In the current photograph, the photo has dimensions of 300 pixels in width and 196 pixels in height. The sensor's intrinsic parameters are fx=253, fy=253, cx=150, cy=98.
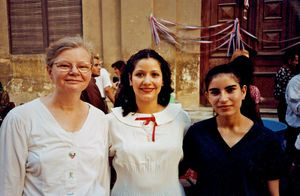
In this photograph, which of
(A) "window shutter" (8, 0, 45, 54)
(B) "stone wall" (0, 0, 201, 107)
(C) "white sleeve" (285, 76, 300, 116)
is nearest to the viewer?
(C) "white sleeve" (285, 76, 300, 116)

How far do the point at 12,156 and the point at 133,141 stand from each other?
29.3 inches

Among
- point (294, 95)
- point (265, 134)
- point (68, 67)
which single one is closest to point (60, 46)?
point (68, 67)

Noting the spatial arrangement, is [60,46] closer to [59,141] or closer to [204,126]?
[59,141]

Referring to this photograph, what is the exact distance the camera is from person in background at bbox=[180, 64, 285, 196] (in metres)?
1.61

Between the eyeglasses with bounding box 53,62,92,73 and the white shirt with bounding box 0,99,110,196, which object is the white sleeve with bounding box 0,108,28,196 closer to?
the white shirt with bounding box 0,99,110,196

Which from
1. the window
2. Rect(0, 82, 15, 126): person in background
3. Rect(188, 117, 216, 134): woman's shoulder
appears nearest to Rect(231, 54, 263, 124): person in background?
Rect(188, 117, 216, 134): woman's shoulder

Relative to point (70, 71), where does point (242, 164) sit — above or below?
below

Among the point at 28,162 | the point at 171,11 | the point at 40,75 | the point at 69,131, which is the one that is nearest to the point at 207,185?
the point at 69,131

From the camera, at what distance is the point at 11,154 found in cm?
139

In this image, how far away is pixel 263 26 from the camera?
597cm

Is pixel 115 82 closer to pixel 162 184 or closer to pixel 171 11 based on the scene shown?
pixel 171 11

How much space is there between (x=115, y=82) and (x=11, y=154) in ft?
15.9

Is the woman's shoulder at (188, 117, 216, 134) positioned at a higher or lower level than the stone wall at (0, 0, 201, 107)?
lower

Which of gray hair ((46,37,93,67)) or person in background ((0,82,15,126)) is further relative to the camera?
person in background ((0,82,15,126))
